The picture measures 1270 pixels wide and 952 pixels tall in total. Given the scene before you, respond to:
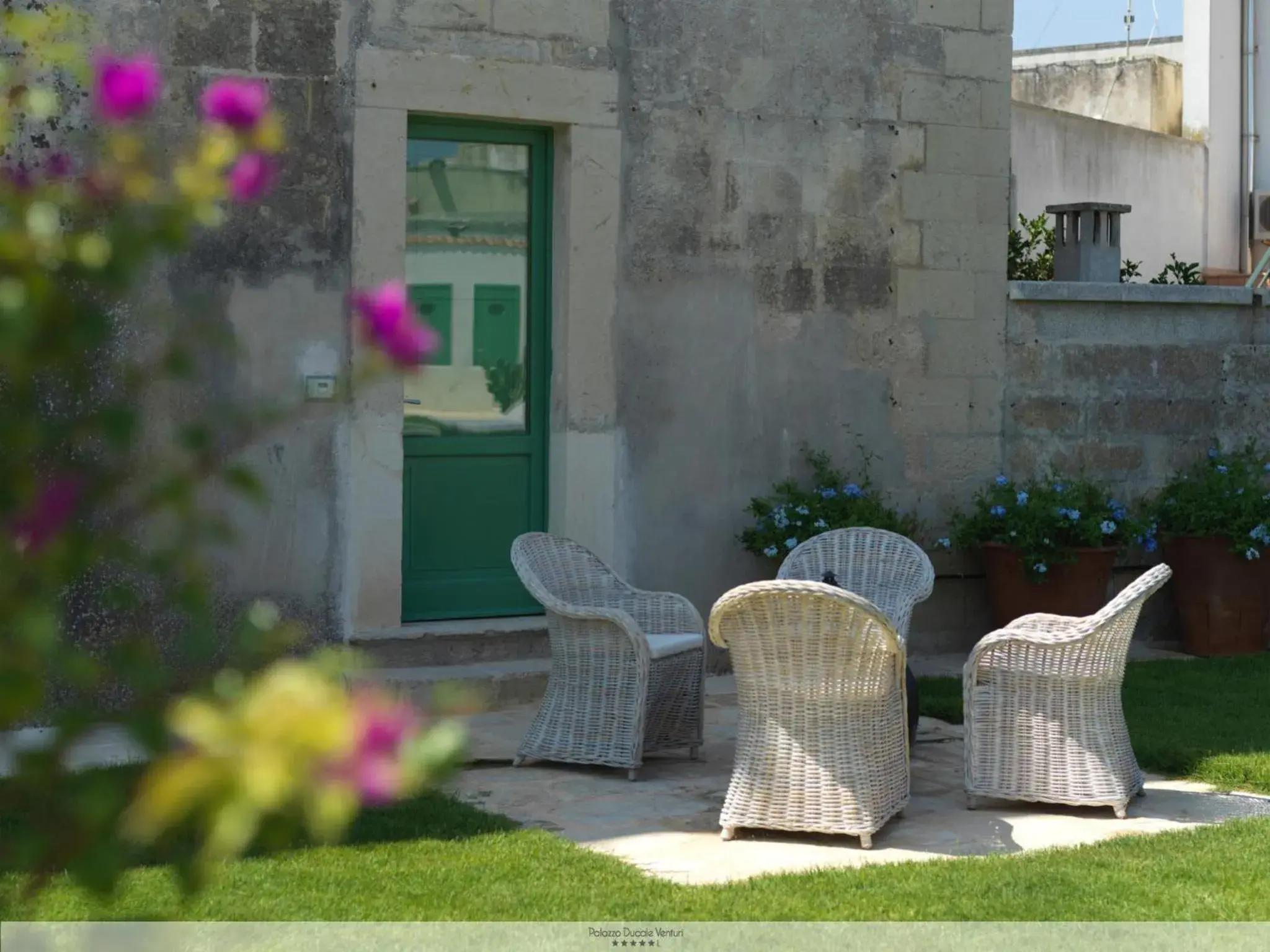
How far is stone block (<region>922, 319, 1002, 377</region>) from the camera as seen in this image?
28.5 ft

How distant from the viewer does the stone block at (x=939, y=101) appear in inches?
338

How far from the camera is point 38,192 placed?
4.49 ft

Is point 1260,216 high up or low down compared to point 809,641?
up

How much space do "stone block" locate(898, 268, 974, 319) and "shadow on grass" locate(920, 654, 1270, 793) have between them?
187cm

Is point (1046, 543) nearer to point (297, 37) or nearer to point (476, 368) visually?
point (476, 368)

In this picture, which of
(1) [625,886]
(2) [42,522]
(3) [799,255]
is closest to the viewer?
(2) [42,522]

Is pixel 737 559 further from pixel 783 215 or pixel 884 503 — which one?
pixel 783 215

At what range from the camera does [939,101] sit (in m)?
8.68

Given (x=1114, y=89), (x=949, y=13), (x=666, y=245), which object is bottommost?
(x=666, y=245)

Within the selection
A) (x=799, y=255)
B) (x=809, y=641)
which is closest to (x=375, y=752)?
(x=809, y=641)

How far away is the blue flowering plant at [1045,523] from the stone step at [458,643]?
7.30 ft

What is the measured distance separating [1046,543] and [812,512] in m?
1.24

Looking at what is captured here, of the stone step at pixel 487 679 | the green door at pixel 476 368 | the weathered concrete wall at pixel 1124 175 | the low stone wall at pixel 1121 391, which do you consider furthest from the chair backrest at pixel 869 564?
the weathered concrete wall at pixel 1124 175

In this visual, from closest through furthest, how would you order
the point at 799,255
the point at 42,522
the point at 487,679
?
the point at 42,522
the point at 487,679
the point at 799,255
